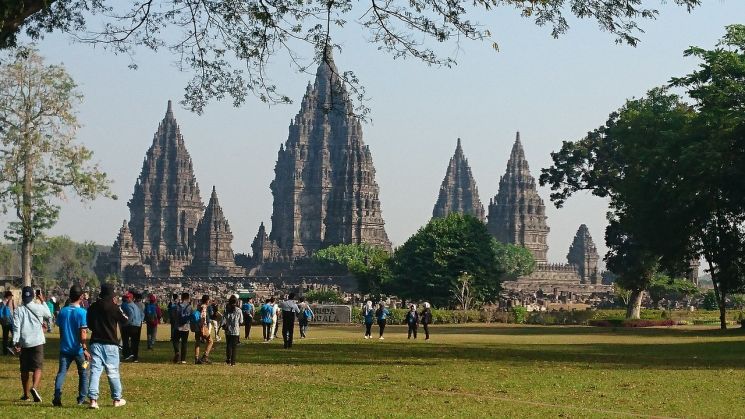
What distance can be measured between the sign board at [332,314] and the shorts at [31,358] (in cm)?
4414

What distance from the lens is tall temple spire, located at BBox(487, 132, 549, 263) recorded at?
180000 millimetres

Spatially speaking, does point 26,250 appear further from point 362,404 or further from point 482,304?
point 362,404

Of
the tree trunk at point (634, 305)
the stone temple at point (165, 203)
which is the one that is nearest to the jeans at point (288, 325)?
the tree trunk at point (634, 305)

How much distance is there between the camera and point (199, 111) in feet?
80.3

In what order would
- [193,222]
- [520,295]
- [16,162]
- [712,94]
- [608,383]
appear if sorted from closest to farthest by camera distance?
[608,383] → [712,94] → [16,162] → [520,295] → [193,222]

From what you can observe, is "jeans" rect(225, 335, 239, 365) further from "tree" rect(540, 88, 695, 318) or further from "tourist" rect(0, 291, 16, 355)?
"tree" rect(540, 88, 695, 318)

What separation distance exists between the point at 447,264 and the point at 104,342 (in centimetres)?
6904

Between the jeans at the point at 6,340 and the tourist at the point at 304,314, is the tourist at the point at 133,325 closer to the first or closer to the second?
the jeans at the point at 6,340

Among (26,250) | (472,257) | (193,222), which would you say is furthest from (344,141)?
(26,250)

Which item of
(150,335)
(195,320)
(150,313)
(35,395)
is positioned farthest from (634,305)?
(35,395)

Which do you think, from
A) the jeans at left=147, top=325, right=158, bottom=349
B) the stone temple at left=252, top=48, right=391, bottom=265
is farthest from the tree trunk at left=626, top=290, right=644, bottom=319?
the stone temple at left=252, top=48, right=391, bottom=265

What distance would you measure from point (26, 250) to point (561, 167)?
31.5m

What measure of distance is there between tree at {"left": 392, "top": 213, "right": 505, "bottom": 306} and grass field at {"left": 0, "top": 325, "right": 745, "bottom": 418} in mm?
50504

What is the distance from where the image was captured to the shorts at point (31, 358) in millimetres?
16922
